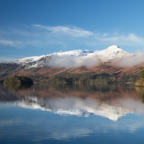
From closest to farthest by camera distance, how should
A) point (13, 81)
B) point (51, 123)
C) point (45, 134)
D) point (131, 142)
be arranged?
point (131, 142) < point (45, 134) < point (51, 123) < point (13, 81)

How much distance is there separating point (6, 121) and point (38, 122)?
3.40 metres

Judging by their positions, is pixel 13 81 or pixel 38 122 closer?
pixel 38 122

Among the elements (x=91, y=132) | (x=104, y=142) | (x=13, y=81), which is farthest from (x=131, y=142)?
(x=13, y=81)

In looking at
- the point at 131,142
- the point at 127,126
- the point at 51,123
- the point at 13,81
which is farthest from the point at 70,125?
the point at 13,81

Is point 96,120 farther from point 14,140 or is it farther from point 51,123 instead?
point 14,140

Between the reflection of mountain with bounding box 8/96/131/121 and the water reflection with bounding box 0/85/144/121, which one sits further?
the water reflection with bounding box 0/85/144/121

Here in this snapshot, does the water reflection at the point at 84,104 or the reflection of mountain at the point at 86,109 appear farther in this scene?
the water reflection at the point at 84,104

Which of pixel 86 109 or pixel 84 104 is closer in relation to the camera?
pixel 86 109

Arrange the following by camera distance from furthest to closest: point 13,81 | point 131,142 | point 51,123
A: point 13,81 → point 51,123 → point 131,142

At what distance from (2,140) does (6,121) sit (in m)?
6.38

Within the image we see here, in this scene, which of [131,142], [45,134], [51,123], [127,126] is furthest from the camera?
[51,123]

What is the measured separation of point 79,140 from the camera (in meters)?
13.6

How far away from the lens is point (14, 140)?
13430 mm

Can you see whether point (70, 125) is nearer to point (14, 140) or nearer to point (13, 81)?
point (14, 140)
